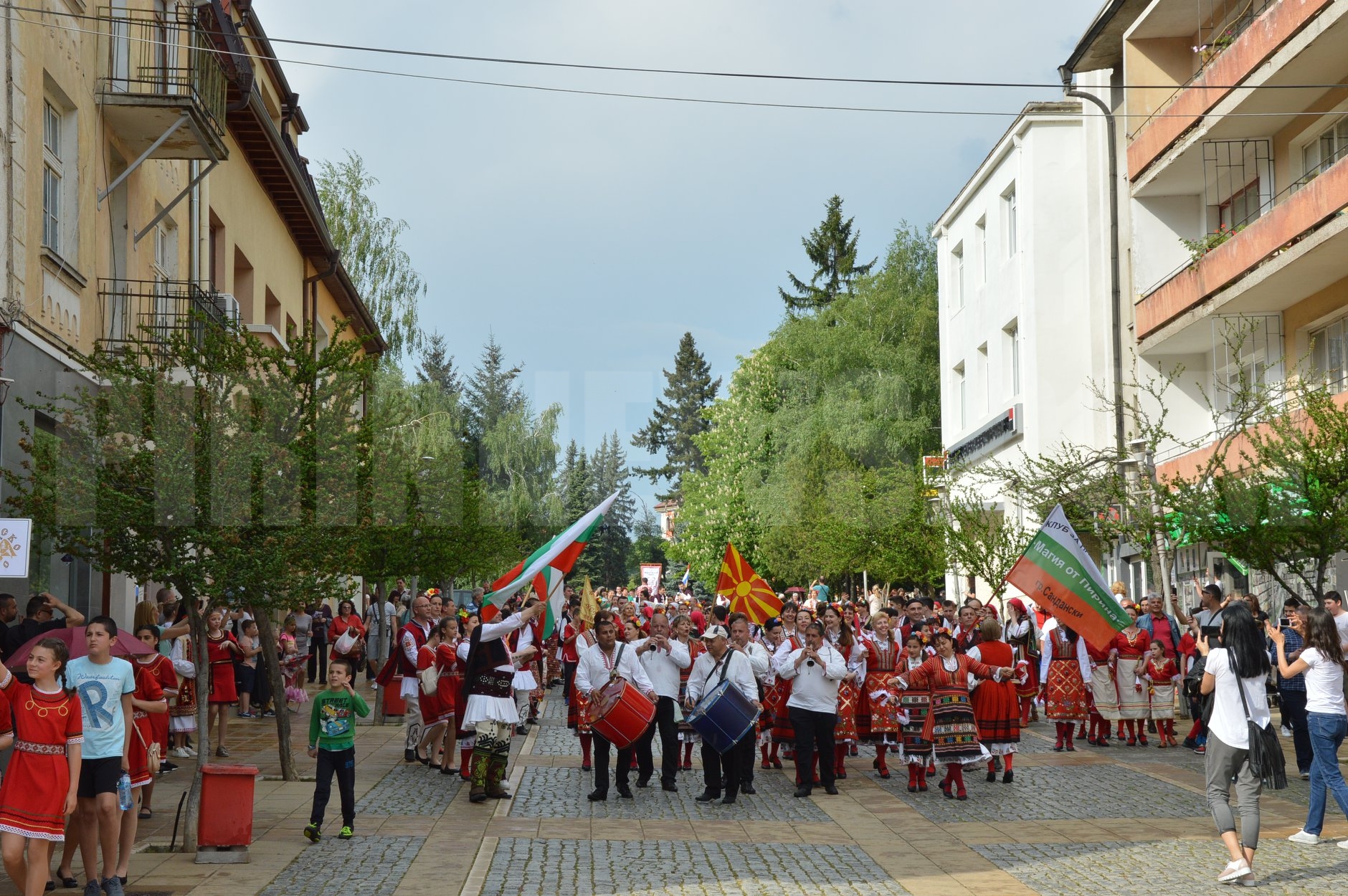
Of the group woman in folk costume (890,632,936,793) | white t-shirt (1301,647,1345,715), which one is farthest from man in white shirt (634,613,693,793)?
white t-shirt (1301,647,1345,715)

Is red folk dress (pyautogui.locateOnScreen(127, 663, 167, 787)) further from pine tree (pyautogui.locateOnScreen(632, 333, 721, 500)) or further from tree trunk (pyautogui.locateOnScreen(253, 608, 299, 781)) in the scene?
pine tree (pyautogui.locateOnScreen(632, 333, 721, 500))

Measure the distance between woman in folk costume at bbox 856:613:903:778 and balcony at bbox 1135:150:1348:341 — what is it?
30.8ft

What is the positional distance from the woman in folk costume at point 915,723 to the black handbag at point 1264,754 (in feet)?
15.3

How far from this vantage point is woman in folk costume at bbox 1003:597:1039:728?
19.7 meters

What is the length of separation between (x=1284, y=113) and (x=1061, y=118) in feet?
35.1

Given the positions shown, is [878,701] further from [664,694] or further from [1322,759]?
[1322,759]

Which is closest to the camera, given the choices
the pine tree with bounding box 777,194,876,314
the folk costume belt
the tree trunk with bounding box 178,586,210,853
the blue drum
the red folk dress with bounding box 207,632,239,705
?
the tree trunk with bounding box 178,586,210,853

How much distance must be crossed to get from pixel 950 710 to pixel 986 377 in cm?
2529

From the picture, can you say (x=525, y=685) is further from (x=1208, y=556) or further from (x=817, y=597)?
(x=817, y=597)

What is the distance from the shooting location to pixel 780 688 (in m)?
16.6

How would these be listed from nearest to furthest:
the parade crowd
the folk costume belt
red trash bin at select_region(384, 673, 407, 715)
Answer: the parade crowd → the folk costume belt → red trash bin at select_region(384, 673, 407, 715)

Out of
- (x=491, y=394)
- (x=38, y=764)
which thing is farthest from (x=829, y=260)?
(x=38, y=764)

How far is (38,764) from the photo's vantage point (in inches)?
337

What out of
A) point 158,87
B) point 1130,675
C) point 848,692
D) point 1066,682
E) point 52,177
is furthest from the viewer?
point 158,87
